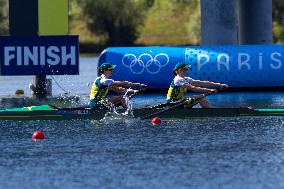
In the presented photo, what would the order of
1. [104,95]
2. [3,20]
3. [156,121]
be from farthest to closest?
Answer: 1. [3,20]
2. [104,95]
3. [156,121]

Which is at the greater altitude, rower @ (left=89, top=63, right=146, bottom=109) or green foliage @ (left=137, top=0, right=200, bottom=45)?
green foliage @ (left=137, top=0, right=200, bottom=45)

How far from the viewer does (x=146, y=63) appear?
119 feet

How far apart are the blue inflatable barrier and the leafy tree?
63218mm

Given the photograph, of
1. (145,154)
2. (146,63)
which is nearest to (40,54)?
(146,63)

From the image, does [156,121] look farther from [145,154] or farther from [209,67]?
[209,67]

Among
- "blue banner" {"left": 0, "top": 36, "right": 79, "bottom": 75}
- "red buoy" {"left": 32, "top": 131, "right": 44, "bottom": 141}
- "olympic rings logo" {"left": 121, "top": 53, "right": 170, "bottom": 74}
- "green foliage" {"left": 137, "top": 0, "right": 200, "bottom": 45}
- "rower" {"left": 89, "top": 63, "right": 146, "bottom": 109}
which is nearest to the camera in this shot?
"red buoy" {"left": 32, "top": 131, "right": 44, "bottom": 141}

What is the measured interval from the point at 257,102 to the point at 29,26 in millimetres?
9596

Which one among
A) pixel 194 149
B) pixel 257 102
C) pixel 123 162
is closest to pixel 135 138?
pixel 194 149

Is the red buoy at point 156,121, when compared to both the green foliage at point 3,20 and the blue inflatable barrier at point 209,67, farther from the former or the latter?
the green foliage at point 3,20

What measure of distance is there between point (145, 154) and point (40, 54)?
16.2 meters

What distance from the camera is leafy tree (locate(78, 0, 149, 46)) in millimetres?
100750

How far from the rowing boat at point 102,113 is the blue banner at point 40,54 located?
8.81m

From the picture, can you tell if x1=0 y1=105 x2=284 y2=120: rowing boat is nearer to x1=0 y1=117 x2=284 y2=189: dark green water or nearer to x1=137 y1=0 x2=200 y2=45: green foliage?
x1=0 y1=117 x2=284 y2=189: dark green water

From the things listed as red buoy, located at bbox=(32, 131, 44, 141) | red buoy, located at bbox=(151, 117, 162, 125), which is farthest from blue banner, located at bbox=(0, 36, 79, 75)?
red buoy, located at bbox=(32, 131, 44, 141)
